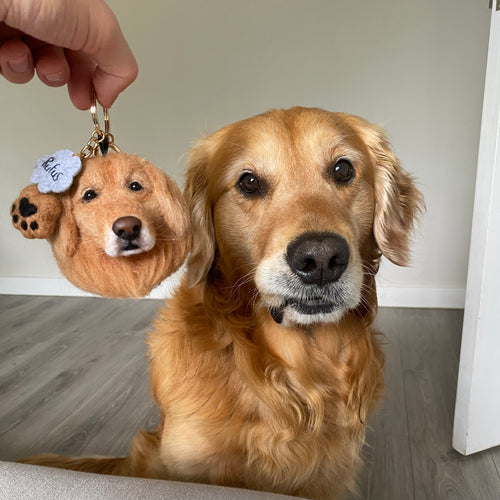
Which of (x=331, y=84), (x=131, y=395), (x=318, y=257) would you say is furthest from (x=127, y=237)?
(x=331, y=84)

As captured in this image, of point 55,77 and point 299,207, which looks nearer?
point 55,77

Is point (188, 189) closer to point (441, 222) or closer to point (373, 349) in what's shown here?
point (373, 349)

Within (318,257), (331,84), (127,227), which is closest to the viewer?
(127,227)

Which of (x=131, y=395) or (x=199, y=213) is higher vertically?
(x=199, y=213)

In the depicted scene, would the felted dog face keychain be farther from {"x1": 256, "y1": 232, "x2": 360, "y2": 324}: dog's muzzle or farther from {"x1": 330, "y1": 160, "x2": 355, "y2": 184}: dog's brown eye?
{"x1": 330, "y1": 160, "x2": 355, "y2": 184}: dog's brown eye

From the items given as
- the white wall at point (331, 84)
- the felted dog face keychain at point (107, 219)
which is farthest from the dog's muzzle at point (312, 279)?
the white wall at point (331, 84)

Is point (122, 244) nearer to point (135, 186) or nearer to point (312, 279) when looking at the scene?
point (135, 186)

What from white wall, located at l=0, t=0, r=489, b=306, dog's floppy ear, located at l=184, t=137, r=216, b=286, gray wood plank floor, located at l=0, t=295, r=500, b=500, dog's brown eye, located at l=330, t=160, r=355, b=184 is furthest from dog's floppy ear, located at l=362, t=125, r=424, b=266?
white wall, located at l=0, t=0, r=489, b=306

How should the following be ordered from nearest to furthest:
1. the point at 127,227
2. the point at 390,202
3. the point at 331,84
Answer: the point at 127,227 → the point at 390,202 → the point at 331,84
